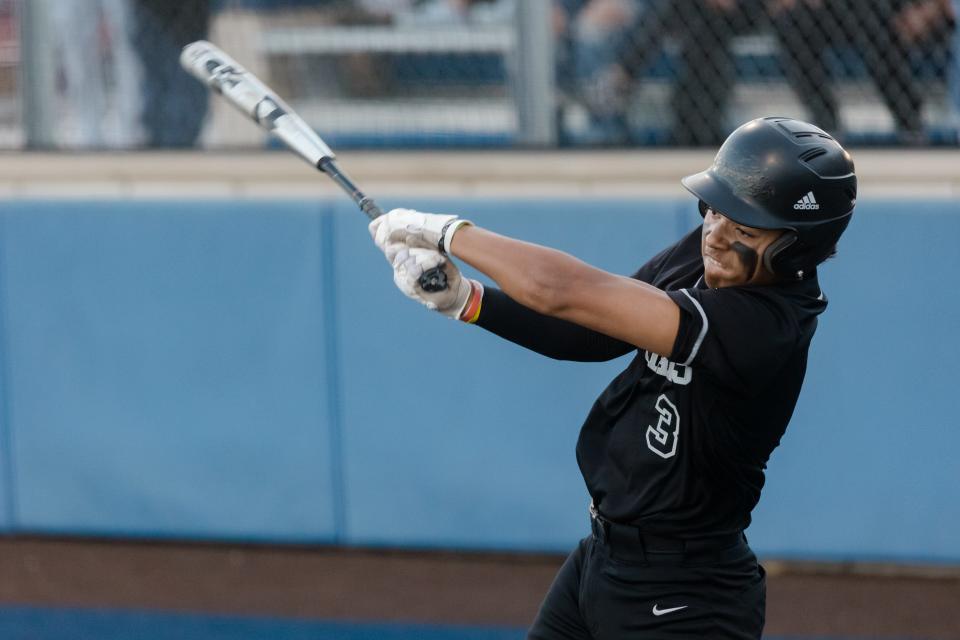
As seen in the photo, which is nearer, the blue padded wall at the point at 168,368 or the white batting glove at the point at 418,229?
the white batting glove at the point at 418,229

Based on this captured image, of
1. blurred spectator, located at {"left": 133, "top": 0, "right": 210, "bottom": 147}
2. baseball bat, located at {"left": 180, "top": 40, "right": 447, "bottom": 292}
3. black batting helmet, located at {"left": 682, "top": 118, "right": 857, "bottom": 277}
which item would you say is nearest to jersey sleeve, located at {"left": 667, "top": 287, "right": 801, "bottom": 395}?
black batting helmet, located at {"left": 682, "top": 118, "right": 857, "bottom": 277}

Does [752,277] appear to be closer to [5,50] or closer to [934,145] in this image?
[934,145]

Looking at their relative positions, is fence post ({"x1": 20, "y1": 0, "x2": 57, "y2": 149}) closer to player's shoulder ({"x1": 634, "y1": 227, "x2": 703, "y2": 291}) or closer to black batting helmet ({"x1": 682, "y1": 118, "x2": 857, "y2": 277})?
player's shoulder ({"x1": 634, "y1": 227, "x2": 703, "y2": 291})

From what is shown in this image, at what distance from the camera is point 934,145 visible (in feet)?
16.0

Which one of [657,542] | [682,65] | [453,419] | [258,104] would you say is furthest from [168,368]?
[657,542]

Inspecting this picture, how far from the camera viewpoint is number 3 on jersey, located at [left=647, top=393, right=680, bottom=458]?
8.65 ft

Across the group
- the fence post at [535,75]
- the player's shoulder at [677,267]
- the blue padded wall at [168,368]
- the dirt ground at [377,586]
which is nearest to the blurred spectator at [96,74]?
the blue padded wall at [168,368]

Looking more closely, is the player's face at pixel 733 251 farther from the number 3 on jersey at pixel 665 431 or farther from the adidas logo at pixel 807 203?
the number 3 on jersey at pixel 665 431

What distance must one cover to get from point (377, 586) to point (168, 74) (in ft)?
7.35

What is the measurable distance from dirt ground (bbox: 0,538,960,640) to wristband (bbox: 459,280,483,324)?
203 cm

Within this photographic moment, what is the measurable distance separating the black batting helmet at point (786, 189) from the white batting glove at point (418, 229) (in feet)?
1.60

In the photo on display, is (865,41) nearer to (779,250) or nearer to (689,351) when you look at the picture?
(779,250)

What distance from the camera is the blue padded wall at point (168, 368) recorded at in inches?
205

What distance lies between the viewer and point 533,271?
7.94ft
